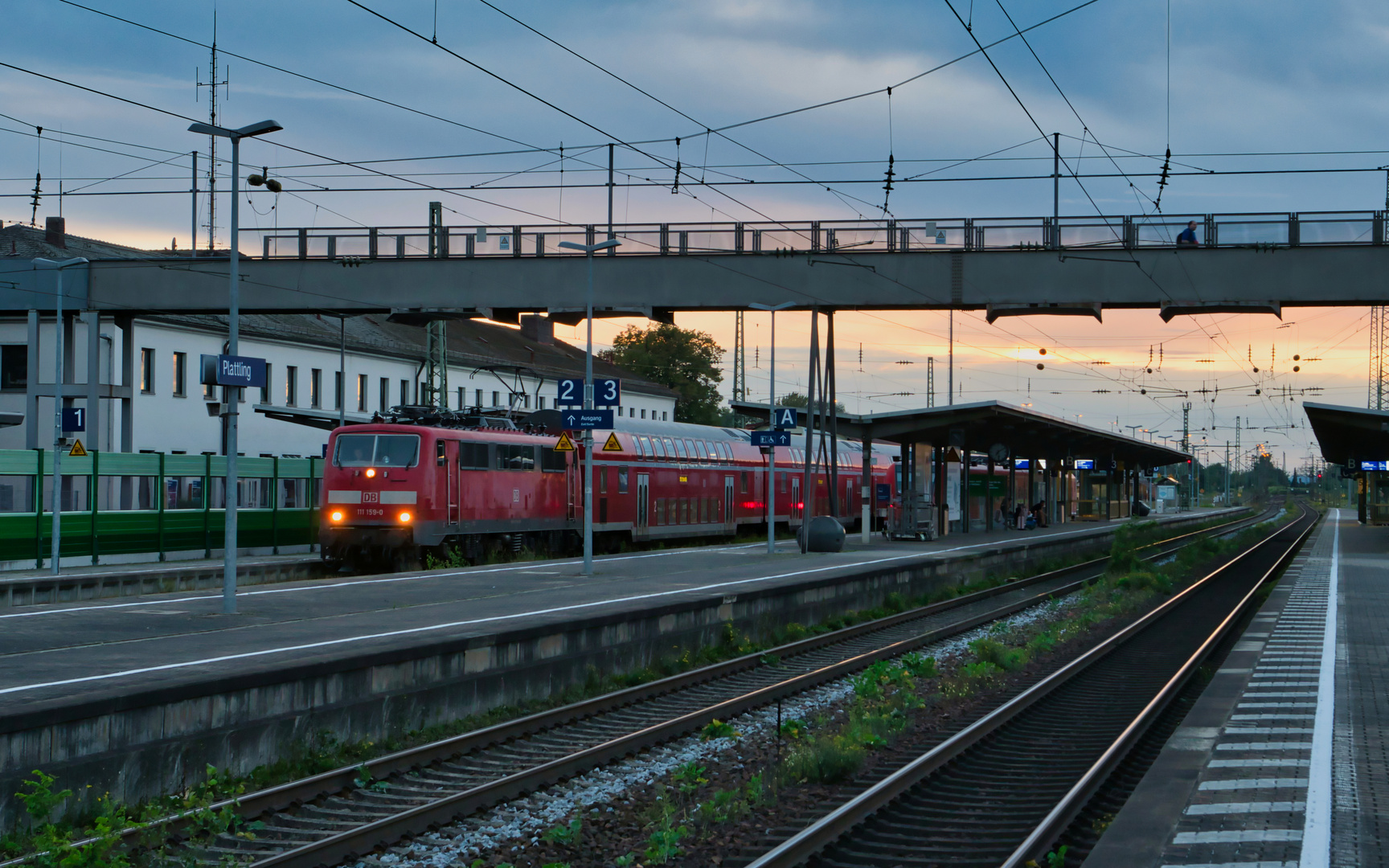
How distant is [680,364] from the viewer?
100312 millimetres

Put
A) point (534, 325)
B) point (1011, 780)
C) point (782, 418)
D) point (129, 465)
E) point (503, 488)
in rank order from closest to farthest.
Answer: point (1011, 780)
point (503, 488)
point (129, 465)
point (782, 418)
point (534, 325)

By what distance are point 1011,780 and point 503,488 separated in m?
20.3

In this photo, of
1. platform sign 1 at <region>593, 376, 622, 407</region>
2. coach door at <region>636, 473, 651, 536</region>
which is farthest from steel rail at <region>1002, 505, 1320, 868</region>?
coach door at <region>636, 473, 651, 536</region>

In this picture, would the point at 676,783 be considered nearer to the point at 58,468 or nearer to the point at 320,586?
the point at 320,586

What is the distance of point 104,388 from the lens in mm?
34188

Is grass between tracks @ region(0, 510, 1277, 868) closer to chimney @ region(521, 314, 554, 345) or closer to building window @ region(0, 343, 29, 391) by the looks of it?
chimney @ region(521, 314, 554, 345)

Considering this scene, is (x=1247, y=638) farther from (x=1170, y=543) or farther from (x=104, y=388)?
(x=1170, y=543)

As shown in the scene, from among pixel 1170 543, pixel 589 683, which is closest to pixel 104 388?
pixel 589 683

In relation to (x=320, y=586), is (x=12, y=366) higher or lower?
higher

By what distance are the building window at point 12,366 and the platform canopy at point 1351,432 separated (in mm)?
42466

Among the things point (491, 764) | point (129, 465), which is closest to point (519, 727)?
point (491, 764)

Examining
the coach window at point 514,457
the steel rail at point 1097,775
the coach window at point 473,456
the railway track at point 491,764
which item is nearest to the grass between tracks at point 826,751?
the steel rail at point 1097,775

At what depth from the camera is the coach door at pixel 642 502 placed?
36031 mm

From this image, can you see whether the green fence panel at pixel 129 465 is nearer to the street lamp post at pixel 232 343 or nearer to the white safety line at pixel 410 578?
the white safety line at pixel 410 578
